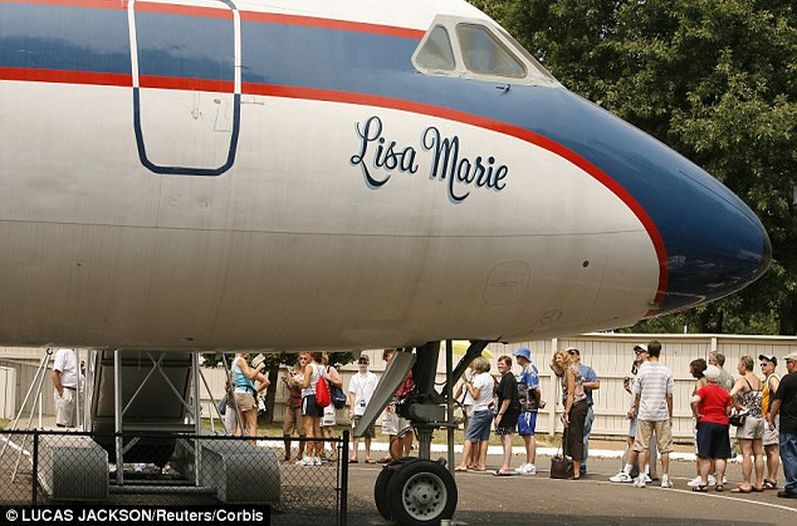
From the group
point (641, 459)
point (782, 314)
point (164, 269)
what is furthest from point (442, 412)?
point (782, 314)

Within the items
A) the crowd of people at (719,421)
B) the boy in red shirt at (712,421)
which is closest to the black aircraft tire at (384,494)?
the crowd of people at (719,421)

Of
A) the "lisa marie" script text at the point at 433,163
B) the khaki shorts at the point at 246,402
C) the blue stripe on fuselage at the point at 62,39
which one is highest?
the blue stripe on fuselage at the point at 62,39

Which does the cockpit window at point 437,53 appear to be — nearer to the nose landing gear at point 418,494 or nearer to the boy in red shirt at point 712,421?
the nose landing gear at point 418,494

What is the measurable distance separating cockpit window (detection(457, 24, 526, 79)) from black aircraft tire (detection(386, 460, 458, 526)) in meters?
3.35

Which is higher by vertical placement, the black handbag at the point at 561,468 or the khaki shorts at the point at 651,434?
the khaki shorts at the point at 651,434

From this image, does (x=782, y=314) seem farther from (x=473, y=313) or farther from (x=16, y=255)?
(x=16, y=255)

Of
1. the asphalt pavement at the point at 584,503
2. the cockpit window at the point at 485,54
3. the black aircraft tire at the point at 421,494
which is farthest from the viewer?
the asphalt pavement at the point at 584,503

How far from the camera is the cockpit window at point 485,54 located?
11406 millimetres

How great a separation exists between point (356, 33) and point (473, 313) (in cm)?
245

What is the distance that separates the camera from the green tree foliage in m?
29.5

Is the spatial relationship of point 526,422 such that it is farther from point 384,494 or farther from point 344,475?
point 344,475

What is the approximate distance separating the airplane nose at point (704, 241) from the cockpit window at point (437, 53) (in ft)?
6.82

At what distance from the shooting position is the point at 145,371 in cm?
1498

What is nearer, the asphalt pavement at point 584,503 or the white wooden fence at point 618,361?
the asphalt pavement at point 584,503
